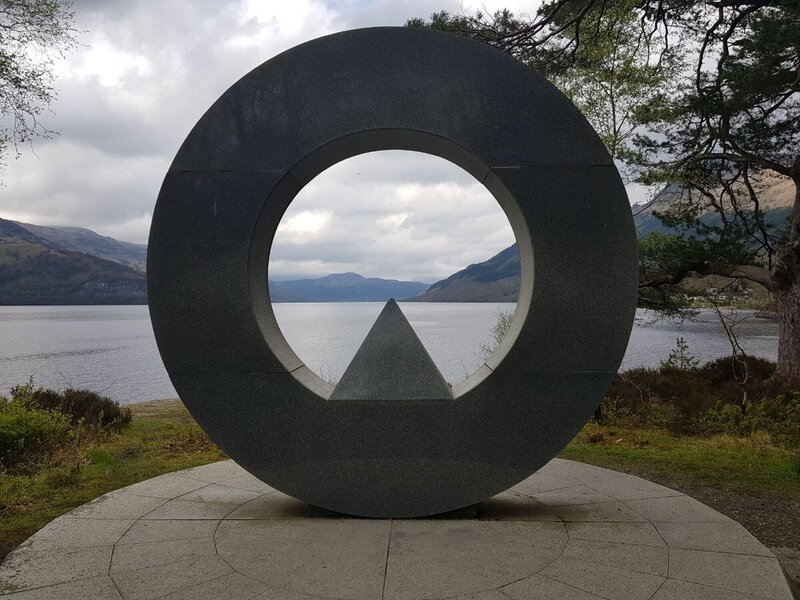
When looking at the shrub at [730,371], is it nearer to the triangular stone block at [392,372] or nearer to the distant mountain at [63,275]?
the triangular stone block at [392,372]

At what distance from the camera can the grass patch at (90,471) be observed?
6754 millimetres

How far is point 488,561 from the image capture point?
4594mm

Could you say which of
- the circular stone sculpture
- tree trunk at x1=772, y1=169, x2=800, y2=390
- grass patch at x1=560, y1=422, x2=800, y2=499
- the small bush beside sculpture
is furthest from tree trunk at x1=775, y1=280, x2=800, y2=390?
the small bush beside sculpture

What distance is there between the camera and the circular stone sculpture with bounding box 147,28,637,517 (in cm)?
556

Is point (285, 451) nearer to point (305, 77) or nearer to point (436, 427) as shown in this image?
point (436, 427)

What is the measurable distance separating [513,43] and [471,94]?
28.1ft

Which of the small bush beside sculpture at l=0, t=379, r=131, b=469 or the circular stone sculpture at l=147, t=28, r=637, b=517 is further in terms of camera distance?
the small bush beside sculpture at l=0, t=379, r=131, b=469

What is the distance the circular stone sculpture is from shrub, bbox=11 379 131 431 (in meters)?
7.27

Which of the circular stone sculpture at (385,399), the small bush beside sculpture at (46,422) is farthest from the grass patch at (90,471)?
the circular stone sculpture at (385,399)

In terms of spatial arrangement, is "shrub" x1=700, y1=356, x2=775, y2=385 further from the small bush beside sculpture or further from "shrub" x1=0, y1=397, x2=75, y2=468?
"shrub" x1=0, y1=397, x2=75, y2=468

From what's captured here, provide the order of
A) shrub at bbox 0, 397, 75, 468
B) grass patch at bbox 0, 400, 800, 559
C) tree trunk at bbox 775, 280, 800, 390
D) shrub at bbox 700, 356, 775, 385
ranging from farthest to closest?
shrub at bbox 700, 356, 775, 385
tree trunk at bbox 775, 280, 800, 390
shrub at bbox 0, 397, 75, 468
grass patch at bbox 0, 400, 800, 559

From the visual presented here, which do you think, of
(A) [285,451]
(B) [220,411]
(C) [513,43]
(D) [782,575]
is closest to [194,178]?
(B) [220,411]

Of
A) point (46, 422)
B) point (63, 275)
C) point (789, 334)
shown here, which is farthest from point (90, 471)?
point (63, 275)

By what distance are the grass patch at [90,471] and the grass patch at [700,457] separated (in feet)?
19.8
